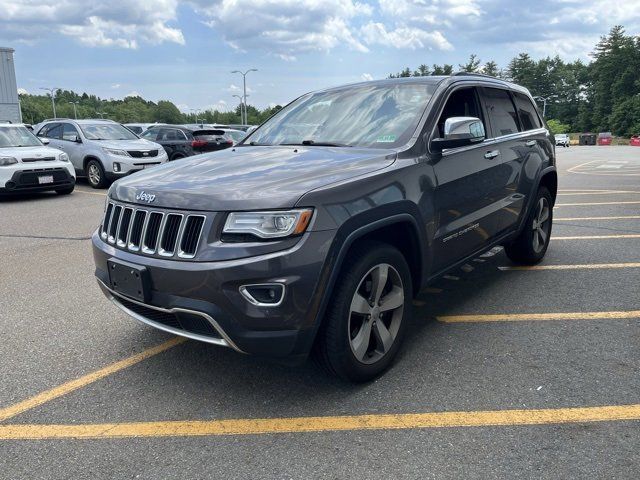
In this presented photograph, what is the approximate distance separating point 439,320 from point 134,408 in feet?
7.60

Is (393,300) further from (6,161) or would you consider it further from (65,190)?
(65,190)

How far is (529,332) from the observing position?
157 inches

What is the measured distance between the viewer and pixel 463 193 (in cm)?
397

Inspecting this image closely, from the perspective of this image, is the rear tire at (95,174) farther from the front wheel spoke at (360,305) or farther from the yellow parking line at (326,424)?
the front wheel spoke at (360,305)

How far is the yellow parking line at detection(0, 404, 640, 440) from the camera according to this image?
2.81 meters

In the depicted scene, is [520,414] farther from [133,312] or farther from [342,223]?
[133,312]

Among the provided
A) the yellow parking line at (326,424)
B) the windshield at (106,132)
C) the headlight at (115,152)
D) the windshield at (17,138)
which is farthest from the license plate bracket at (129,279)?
the windshield at (106,132)

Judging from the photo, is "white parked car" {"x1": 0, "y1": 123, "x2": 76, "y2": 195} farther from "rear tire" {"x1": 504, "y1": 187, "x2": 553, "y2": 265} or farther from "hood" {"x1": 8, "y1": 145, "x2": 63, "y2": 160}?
"rear tire" {"x1": 504, "y1": 187, "x2": 553, "y2": 265}

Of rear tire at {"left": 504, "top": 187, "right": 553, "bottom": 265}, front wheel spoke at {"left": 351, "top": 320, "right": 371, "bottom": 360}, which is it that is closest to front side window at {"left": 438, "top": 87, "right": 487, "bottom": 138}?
rear tire at {"left": 504, "top": 187, "right": 553, "bottom": 265}

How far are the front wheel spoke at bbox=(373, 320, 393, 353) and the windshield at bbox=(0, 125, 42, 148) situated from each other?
11.2 metres

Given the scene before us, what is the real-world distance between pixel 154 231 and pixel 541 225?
4.20m

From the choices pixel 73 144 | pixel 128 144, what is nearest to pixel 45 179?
pixel 128 144

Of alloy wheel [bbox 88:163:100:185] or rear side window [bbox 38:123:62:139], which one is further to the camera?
rear side window [bbox 38:123:62:139]

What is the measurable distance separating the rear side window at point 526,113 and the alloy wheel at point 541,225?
0.76 metres
